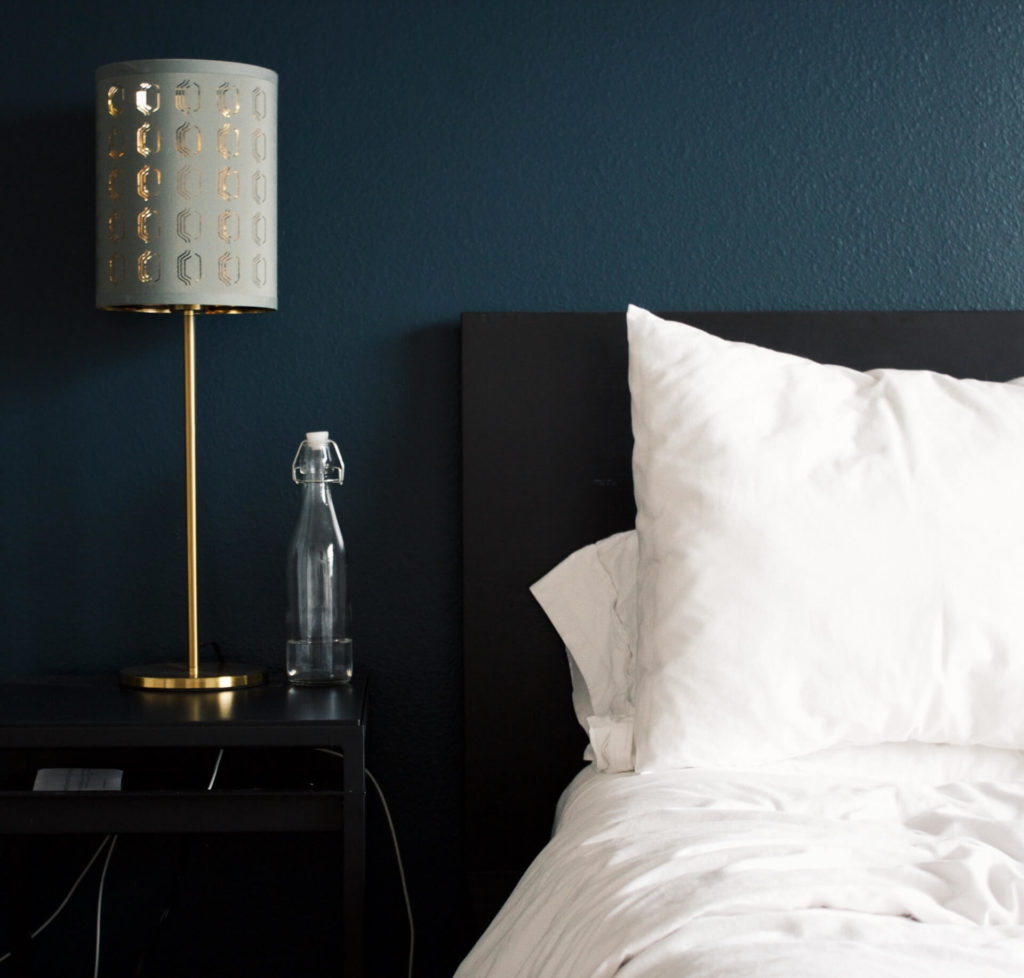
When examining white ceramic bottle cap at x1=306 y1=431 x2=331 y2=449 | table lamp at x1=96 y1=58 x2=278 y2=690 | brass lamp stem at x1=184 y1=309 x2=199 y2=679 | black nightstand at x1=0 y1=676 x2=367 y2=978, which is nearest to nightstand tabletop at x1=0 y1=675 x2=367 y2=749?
black nightstand at x1=0 y1=676 x2=367 y2=978

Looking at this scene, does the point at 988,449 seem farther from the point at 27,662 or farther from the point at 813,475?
the point at 27,662

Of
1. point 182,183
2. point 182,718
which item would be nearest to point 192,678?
point 182,718

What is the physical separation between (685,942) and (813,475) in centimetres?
70

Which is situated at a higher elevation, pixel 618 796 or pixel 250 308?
pixel 250 308

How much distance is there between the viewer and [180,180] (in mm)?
1685

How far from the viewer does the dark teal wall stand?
1.94 m

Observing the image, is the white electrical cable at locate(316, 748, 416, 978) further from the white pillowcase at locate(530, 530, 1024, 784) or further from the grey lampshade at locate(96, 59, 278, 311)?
the grey lampshade at locate(96, 59, 278, 311)

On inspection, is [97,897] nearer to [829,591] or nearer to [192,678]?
[192,678]

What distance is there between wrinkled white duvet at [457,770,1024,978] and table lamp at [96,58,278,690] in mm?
875

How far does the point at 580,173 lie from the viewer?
1970 millimetres

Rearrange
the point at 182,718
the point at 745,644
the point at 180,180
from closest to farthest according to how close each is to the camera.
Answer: the point at 745,644
the point at 182,718
the point at 180,180

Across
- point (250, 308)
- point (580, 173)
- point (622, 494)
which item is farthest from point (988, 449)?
point (250, 308)

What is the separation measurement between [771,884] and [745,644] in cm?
43

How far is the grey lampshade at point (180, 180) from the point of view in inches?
Result: 66.2
